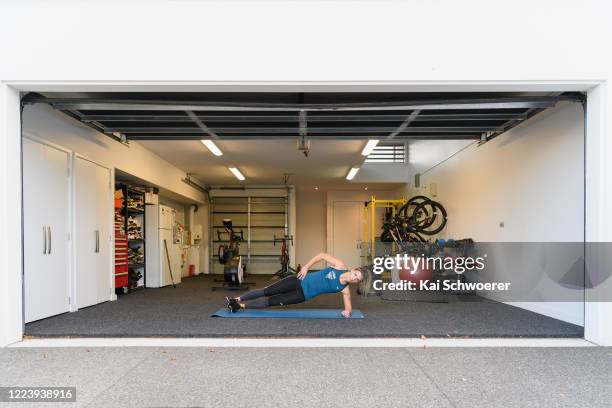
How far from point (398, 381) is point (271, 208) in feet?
36.3

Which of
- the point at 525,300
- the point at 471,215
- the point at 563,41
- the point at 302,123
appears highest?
the point at 563,41

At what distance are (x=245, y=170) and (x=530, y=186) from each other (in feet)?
22.2

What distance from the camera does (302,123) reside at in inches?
244

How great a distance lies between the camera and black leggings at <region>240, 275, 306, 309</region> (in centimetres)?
564

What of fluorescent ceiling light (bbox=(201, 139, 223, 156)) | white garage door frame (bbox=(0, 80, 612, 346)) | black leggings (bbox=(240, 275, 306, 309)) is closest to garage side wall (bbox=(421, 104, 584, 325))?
white garage door frame (bbox=(0, 80, 612, 346))

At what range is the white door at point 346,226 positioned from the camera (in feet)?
49.1

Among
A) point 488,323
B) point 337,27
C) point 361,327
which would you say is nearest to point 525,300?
point 488,323

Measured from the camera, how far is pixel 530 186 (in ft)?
20.9

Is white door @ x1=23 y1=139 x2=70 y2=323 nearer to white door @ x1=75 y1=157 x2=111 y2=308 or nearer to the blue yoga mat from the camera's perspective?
white door @ x1=75 y1=157 x2=111 y2=308

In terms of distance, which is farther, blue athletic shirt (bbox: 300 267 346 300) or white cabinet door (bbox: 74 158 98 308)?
white cabinet door (bbox: 74 158 98 308)

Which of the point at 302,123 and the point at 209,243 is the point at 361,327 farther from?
the point at 209,243

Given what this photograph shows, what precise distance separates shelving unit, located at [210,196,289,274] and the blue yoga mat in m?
7.92

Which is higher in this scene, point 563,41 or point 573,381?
point 563,41

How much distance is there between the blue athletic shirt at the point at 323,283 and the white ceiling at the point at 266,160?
3.04 metres
